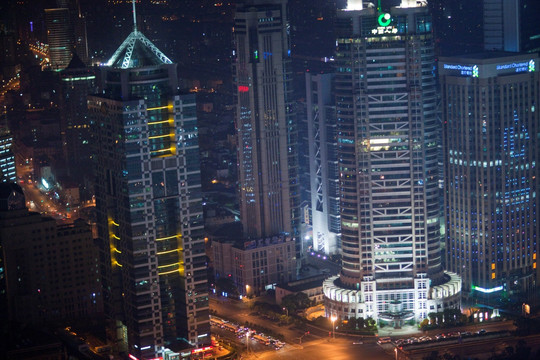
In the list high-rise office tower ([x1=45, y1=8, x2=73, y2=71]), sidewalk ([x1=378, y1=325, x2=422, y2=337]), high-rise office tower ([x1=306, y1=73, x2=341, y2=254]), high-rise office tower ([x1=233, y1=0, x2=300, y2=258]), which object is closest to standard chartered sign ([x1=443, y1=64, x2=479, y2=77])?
high-rise office tower ([x1=233, y1=0, x2=300, y2=258])

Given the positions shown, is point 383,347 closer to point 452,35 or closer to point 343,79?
point 343,79

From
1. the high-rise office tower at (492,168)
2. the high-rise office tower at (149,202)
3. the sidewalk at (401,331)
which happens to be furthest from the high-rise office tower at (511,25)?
the high-rise office tower at (149,202)

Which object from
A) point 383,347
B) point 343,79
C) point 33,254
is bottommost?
point 383,347

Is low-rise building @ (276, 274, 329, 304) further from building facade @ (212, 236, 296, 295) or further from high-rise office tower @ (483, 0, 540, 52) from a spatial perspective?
high-rise office tower @ (483, 0, 540, 52)

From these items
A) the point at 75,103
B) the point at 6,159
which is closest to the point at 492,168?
the point at 6,159

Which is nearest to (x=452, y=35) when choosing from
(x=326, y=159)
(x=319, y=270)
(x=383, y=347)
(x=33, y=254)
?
(x=326, y=159)
